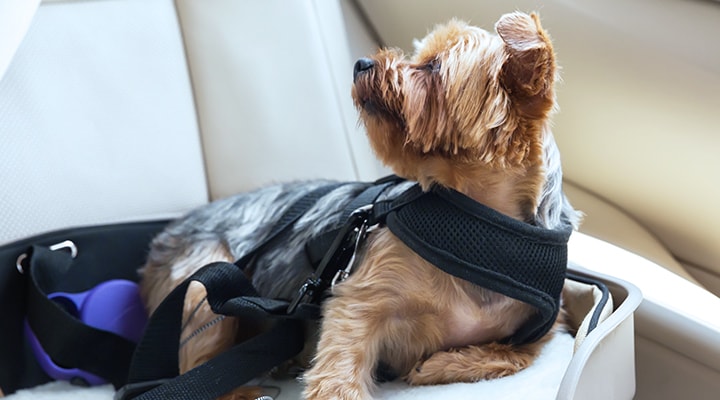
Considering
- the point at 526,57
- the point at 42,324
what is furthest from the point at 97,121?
the point at 526,57

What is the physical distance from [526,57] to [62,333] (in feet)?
2.98

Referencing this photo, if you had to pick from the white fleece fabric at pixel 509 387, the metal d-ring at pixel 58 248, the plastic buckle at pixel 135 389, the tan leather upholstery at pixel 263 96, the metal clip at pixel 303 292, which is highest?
the tan leather upholstery at pixel 263 96

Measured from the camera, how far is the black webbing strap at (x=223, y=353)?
112 cm

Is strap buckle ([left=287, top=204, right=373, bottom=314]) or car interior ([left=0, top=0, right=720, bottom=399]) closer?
strap buckle ([left=287, top=204, right=373, bottom=314])

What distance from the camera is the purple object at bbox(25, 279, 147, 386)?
1351 millimetres

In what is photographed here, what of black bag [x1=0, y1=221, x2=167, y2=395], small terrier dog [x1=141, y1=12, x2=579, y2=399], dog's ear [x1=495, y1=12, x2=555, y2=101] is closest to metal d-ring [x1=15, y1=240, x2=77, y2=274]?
black bag [x1=0, y1=221, x2=167, y2=395]

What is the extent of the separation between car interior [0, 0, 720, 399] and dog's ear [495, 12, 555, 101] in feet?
1.27

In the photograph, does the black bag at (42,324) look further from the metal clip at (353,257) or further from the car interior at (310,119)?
the metal clip at (353,257)

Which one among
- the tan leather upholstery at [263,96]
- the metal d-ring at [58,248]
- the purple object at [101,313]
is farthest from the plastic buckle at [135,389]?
the tan leather upholstery at [263,96]

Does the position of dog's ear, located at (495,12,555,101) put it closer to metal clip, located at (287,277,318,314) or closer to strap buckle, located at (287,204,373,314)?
strap buckle, located at (287,204,373,314)

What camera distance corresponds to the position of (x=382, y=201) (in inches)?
46.8

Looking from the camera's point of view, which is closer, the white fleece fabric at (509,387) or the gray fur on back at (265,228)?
the white fleece fabric at (509,387)

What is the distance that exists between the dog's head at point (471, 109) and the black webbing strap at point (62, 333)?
62 cm

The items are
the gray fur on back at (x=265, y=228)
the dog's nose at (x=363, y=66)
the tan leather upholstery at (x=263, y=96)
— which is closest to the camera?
the dog's nose at (x=363, y=66)
